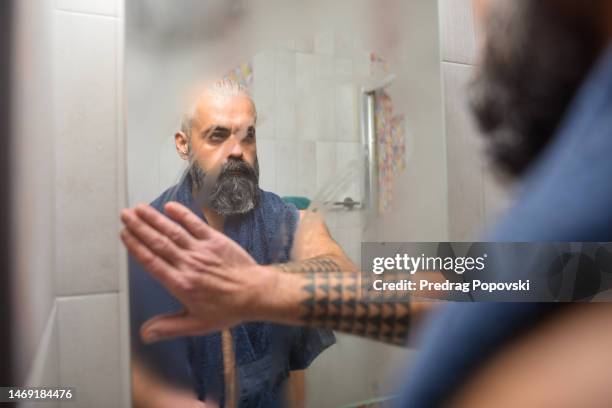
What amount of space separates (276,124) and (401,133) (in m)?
0.26

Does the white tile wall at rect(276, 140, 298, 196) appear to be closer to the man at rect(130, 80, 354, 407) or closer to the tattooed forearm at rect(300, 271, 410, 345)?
the man at rect(130, 80, 354, 407)

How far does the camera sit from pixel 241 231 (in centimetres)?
77

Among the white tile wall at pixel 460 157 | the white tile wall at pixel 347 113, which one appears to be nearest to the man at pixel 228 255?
the white tile wall at pixel 347 113

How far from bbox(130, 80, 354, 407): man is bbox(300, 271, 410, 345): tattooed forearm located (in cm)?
4

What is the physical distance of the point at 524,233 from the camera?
2.21ft

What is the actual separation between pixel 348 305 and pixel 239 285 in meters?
0.20

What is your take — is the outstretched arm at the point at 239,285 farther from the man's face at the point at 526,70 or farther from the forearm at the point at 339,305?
the man's face at the point at 526,70

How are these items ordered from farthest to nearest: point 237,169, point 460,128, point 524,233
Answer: point 460,128, point 237,169, point 524,233

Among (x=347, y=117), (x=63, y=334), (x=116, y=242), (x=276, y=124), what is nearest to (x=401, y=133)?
(x=347, y=117)

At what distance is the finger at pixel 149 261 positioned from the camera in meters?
0.71

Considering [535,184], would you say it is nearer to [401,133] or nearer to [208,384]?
[401,133]

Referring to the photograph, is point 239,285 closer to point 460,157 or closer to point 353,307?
point 353,307

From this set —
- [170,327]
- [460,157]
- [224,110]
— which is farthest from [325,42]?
[170,327]

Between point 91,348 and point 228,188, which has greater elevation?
point 228,188
